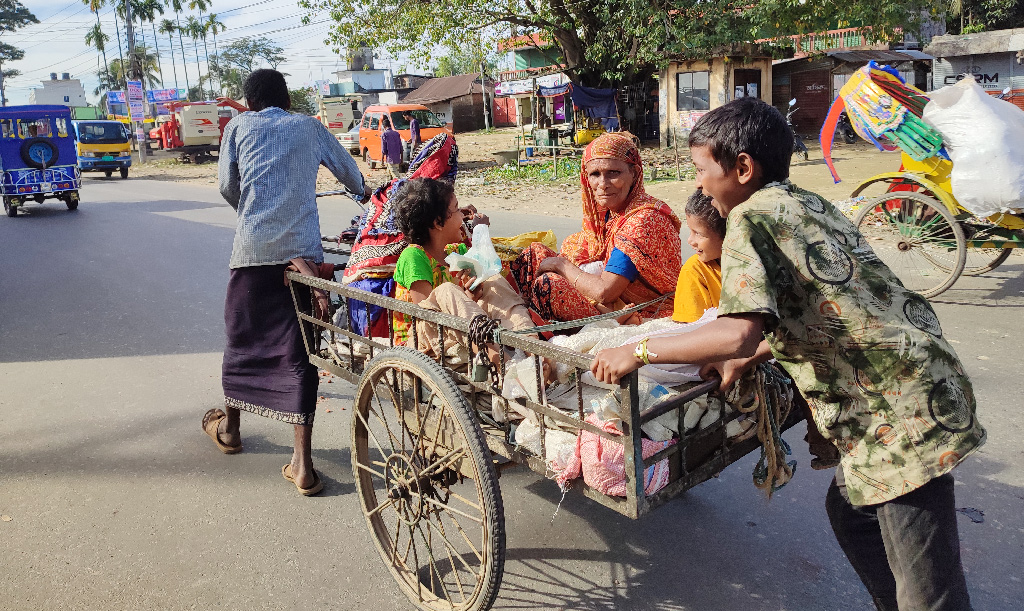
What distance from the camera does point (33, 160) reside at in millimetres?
15344

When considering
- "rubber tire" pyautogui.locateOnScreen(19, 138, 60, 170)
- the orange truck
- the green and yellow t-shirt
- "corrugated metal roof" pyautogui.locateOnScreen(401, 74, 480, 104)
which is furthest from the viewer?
"corrugated metal roof" pyautogui.locateOnScreen(401, 74, 480, 104)

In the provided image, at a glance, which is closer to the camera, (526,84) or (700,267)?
(700,267)

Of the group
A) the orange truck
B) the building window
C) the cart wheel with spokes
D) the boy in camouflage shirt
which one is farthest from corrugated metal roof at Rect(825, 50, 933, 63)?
the boy in camouflage shirt

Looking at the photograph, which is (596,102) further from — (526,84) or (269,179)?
(269,179)

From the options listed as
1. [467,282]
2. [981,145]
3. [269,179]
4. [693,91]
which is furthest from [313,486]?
[693,91]

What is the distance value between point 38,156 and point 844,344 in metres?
17.4

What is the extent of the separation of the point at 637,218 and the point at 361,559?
5.66 ft

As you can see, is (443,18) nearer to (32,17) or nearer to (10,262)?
(10,262)

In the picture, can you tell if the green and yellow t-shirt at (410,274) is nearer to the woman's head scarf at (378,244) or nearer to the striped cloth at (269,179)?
the woman's head scarf at (378,244)

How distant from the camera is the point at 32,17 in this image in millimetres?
61531

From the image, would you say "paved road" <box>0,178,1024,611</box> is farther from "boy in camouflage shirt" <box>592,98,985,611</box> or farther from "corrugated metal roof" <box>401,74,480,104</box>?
"corrugated metal roof" <box>401,74,480,104</box>

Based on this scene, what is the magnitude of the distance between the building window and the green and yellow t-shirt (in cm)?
2033

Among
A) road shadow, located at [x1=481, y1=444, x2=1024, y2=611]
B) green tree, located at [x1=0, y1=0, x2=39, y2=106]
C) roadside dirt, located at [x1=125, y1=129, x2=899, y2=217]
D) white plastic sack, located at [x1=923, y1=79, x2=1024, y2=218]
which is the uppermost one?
green tree, located at [x1=0, y1=0, x2=39, y2=106]

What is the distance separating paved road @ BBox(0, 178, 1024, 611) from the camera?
8.80 ft
